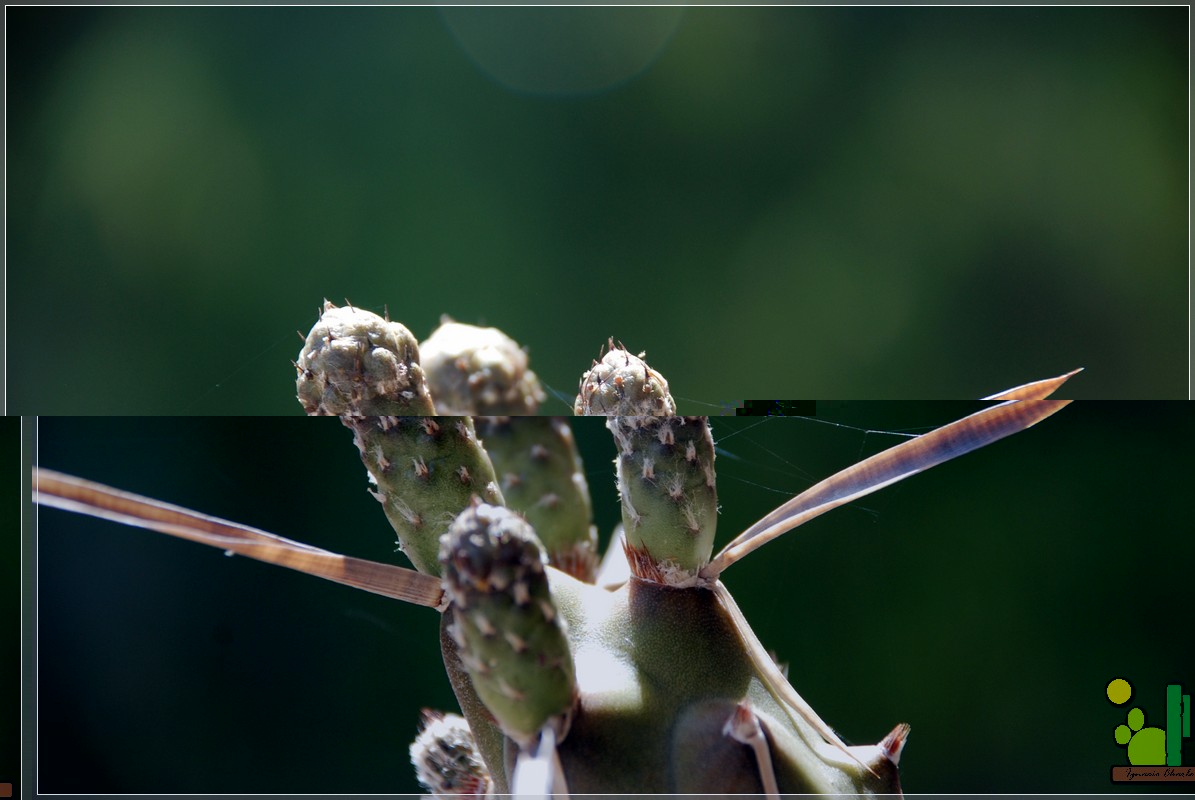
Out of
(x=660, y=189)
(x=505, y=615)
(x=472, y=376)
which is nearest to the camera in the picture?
(x=505, y=615)

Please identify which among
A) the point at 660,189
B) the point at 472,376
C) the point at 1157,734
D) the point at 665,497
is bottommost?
the point at 1157,734

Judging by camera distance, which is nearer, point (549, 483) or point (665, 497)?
point (665, 497)

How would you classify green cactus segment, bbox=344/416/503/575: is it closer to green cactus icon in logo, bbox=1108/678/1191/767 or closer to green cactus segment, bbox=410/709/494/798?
green cactus segment, bbox=410/709/494/798

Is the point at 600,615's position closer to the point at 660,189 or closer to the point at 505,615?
the point at 505,615

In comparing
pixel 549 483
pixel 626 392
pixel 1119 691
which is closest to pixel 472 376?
pixel 549 483

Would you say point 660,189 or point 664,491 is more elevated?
point 660,189

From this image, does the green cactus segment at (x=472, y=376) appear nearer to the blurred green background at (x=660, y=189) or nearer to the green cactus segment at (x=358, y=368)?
the green cactus segment at (x=358, y=368)

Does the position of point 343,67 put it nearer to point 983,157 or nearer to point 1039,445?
point 983,157
